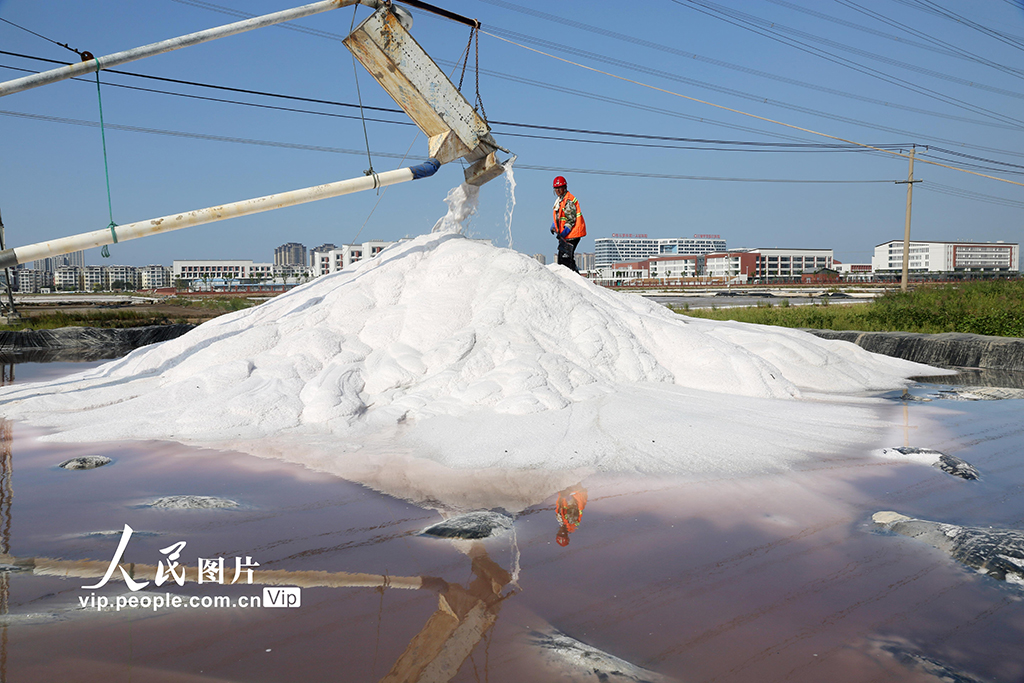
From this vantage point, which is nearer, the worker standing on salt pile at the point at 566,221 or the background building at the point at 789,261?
the worker standing on salt pile at the point at 566,221

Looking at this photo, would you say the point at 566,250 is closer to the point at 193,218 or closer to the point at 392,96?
the point at 392,96

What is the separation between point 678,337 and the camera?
6.77 m

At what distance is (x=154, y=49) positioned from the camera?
582 cm

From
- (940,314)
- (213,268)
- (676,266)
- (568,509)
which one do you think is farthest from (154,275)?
(568,509)

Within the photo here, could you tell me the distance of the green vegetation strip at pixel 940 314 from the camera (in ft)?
34.1

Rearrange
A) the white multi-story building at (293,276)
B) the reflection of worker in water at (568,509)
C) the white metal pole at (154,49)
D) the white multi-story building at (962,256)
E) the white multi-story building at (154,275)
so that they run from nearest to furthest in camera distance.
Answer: the reflection of worker in water at (568,509) → the white metal pole at (154,49) → the white multi-story building at (293,276) → the white multi-story building at (962,256) → the white multi-story building at (154,275)

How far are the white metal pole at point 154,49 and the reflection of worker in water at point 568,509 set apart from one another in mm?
5440

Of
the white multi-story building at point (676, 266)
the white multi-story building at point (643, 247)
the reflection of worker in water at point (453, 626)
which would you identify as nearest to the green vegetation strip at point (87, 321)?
the reflection of worker in water at point (453, 626)

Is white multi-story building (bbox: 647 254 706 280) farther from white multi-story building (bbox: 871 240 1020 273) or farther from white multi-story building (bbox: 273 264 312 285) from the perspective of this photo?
white multi-story building (bbox: 273 264 312 285)

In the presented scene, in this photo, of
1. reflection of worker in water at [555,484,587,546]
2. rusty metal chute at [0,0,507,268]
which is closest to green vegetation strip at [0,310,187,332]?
rusty metal chute at [0,0,507,268]

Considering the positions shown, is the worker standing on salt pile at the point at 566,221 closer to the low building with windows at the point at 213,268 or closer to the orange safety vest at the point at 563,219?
the orange safety vest at the point at 563,219

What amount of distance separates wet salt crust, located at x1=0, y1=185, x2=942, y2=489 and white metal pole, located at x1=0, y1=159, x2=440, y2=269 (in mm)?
956

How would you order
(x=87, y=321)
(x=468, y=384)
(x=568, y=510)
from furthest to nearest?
(x=87, y=321) → (x=468, y=384) → (x=568, y=510)

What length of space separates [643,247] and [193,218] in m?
186
